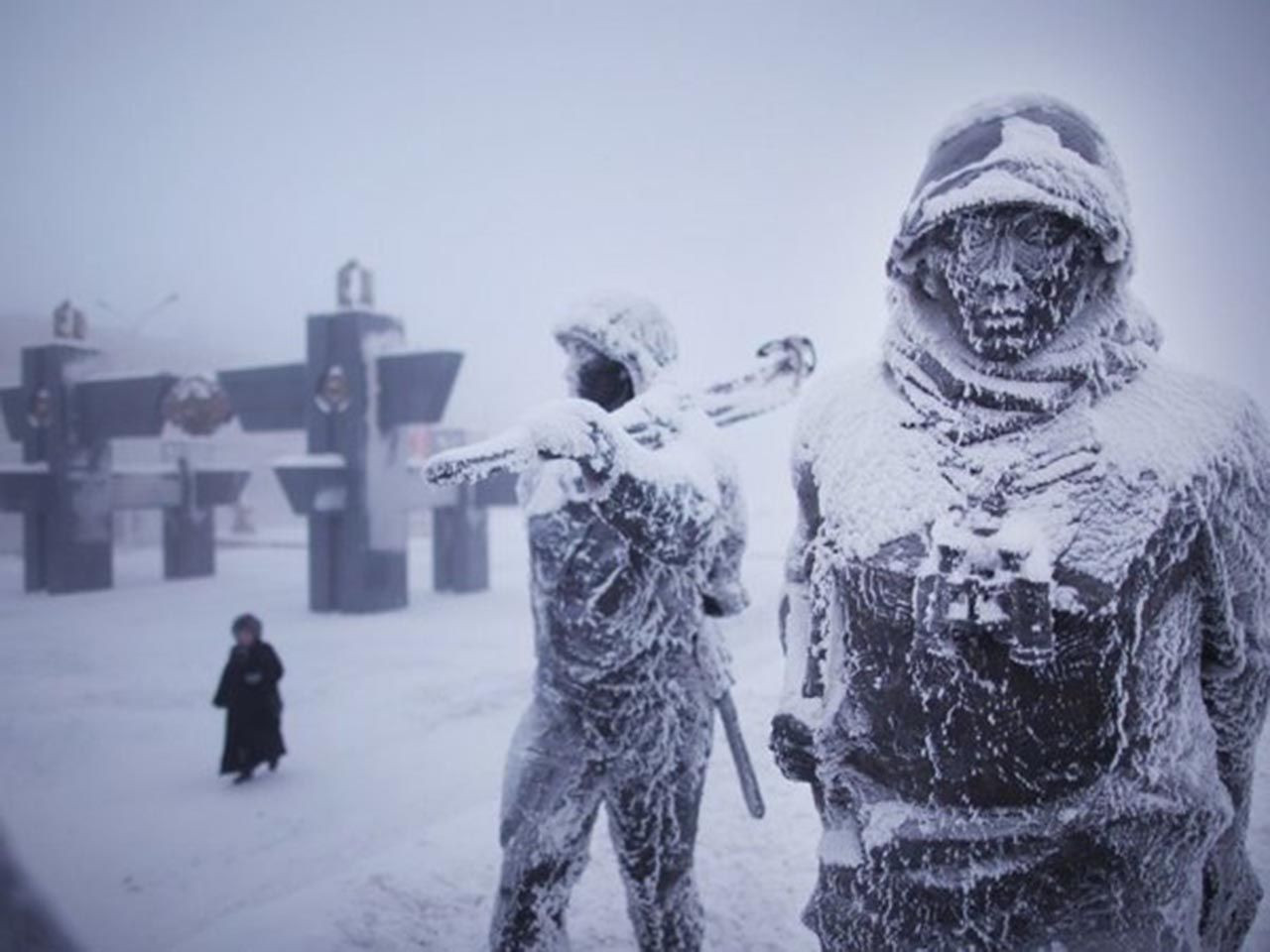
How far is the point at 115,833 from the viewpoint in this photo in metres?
4.31

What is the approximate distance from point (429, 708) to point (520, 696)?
2.43ft

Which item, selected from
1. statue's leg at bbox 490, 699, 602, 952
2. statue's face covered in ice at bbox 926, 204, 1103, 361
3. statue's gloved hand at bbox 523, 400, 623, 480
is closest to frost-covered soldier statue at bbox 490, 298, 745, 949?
statue's leg at bbox 490, 699, 602, 952

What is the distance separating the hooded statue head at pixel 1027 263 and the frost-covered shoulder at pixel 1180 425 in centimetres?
4

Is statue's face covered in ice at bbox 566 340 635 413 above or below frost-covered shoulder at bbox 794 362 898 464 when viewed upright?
above

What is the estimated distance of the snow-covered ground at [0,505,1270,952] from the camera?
3.39m

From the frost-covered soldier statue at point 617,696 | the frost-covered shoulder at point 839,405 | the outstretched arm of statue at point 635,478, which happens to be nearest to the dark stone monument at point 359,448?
the frost-covered soldier statue at point 617,696

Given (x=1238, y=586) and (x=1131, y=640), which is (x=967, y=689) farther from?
(x=1238, y=586)

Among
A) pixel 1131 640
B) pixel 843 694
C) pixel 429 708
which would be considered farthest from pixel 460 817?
pixel 1131 640

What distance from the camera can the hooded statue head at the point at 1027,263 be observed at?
132cm

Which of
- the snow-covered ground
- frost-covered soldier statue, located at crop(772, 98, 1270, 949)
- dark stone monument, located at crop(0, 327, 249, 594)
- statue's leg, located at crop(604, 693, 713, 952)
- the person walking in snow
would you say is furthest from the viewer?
dark stone monument, located at crop(0, 327, 249, 594)

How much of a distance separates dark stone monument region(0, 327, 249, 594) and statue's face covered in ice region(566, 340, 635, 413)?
12.3m

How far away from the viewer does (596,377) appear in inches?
107

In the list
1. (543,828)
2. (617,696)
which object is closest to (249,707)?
(543,828)

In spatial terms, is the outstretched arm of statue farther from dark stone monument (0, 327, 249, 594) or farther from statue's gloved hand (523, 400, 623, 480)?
dark stone monument (0, 327, 249, 594)
